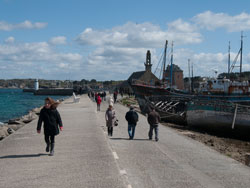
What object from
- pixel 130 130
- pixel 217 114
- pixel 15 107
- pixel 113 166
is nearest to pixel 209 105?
pixel 217 114

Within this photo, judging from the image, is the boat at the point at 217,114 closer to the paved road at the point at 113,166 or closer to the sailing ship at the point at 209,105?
the sailing ship at the point at 209,105

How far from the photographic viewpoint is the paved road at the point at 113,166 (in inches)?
301

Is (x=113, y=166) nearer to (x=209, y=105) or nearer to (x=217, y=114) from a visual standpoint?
(x=217, y=114)

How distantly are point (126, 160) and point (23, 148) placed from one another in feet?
12.7

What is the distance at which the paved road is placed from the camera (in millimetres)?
7633

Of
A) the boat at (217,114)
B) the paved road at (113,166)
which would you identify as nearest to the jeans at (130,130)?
the paved road at (113,166)

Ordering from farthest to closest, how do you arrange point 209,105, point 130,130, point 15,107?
point 15,107 → point 209,105 → point 130,130

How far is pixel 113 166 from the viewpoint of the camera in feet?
28.8

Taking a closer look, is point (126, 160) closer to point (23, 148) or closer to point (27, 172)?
point (27, 172)

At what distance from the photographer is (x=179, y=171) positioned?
29.7ft

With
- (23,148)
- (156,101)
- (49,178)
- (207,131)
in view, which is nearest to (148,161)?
(49,178)

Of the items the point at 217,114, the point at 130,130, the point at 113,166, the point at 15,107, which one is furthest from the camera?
the point at 15,107

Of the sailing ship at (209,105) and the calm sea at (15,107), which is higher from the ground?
the sailing ship at (209,105)

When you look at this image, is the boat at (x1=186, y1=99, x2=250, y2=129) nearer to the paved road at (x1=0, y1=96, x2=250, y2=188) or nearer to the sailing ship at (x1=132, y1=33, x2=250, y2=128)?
the sailing ship at (x1=132, y1=33, x2=250, y2=128)
